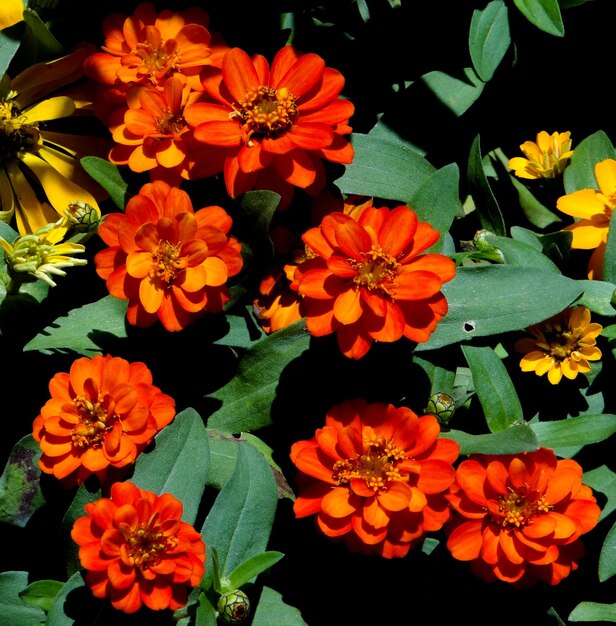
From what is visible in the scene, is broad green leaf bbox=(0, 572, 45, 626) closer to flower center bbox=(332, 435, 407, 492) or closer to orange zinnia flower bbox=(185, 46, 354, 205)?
flower center bbox=(332, 435, 407, 492)

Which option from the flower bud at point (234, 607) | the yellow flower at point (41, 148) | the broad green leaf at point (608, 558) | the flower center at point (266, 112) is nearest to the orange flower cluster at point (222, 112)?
the flower center at point (266, 112)

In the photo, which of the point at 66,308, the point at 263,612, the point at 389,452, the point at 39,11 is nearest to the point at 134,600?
the point at 263,612

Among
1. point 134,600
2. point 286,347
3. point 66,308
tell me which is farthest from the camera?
point 66,308

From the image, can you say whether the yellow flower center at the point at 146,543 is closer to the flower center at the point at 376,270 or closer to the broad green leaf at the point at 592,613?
the flower center at the point at 376,270

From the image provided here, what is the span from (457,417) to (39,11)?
102cm

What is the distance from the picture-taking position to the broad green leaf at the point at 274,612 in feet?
4.18

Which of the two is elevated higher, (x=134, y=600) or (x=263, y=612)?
(x=134, y=600)

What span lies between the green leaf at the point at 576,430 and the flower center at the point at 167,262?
59 cm

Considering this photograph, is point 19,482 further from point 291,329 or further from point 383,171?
point 383,171

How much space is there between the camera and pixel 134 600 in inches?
42.8

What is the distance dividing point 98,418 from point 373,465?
39cm

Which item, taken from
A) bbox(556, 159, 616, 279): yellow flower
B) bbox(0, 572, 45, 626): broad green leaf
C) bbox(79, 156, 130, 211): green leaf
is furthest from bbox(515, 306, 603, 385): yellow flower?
bbox(0, 572, 45, 626): broad green leaf

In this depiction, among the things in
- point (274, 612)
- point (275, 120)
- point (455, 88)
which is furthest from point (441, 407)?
point (455, 88)

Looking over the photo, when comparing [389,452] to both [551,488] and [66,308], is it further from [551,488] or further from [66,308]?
[66,308]
